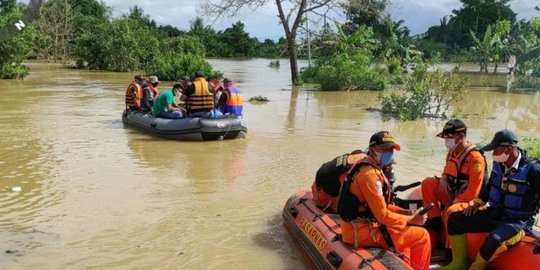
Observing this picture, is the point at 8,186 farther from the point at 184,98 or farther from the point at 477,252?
the point at 477,252

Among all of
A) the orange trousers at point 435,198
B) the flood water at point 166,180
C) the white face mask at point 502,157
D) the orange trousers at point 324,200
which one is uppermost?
the white face mask at point 502,157

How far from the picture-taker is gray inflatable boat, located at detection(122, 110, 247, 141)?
1079 centimetres

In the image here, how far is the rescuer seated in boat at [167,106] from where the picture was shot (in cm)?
1143

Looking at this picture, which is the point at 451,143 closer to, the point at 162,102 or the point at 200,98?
the point at 200,98

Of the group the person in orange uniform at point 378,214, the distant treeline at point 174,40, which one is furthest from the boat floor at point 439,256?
the distant treeline at point 174,40

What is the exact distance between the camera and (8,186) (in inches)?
299

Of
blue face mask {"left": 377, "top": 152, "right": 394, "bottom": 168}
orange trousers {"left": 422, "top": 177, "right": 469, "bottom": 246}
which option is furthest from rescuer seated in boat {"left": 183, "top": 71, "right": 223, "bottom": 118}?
blue face mask {"left": 377, "top": 152, "right": 394, "bottom": 168}

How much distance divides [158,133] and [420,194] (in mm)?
6998

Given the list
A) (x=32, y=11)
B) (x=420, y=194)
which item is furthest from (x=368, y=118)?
(x=32, y=11)

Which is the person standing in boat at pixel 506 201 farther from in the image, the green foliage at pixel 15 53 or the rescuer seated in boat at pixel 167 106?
the green foliage at pixel 15 53

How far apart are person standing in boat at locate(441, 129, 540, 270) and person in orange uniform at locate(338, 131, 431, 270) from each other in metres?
0.42

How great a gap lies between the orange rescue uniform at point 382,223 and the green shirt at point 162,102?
7.74 m

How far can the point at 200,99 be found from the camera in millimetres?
10977

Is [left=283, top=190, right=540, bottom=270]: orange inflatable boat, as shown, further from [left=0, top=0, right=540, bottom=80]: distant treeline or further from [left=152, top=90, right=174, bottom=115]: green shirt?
[left=0, top=0, right=540, bottom=80]: distant treeline
